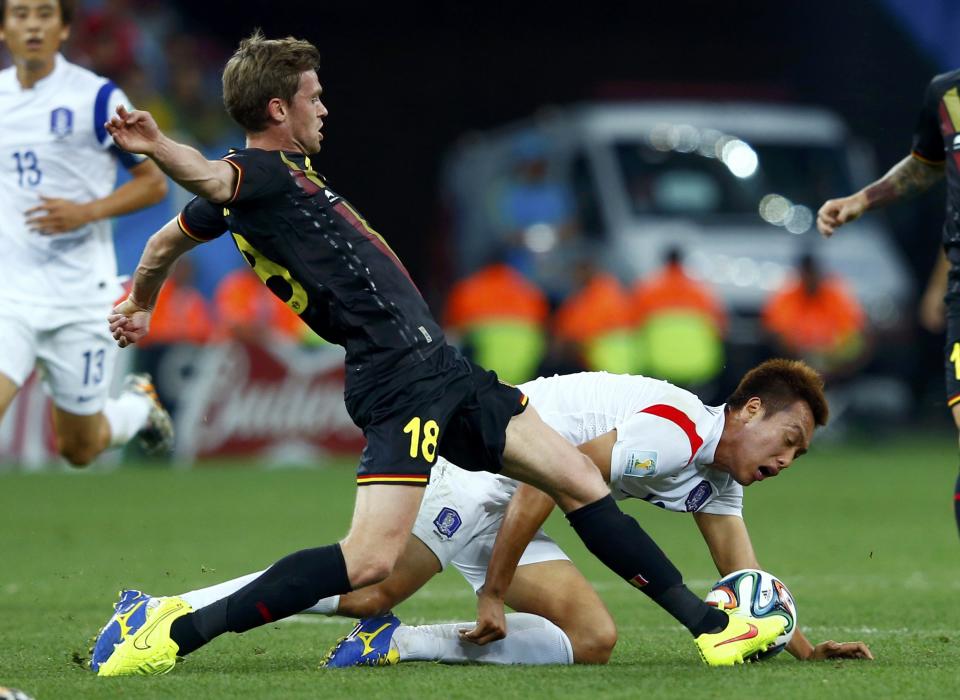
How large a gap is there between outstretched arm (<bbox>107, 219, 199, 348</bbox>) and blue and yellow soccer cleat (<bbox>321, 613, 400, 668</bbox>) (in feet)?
3.91

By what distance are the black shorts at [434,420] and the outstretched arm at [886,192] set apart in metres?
1.52

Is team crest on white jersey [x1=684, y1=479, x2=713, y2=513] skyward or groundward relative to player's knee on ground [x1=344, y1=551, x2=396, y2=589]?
skyward

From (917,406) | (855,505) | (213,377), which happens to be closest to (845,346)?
(917,406)

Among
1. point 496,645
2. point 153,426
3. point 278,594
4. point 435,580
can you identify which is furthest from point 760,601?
point 153,426

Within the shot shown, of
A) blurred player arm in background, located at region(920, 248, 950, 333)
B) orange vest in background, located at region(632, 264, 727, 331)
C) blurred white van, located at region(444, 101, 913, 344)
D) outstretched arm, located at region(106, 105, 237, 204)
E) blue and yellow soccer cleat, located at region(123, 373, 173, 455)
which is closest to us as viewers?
outstretched arm, located at region(106, 105, 237, 204)

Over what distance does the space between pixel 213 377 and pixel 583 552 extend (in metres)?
5.68

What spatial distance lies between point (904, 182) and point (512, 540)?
2036 mm

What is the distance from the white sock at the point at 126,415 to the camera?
7652mm

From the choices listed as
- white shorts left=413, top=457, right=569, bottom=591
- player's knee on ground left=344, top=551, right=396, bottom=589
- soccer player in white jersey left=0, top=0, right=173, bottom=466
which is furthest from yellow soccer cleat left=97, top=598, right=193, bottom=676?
soccer player in white jersey left=0, top=0, right=173, bottom=466

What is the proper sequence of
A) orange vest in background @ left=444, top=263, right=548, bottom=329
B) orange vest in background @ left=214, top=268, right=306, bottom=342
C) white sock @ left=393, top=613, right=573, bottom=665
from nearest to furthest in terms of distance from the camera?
white sock @ left=393, top=613, right=573, bottom=665, orange vest in background @ left=214, top=268, right=306, bottom=342, orange vest in background @ left=444, top=263, right=548, bottom=329

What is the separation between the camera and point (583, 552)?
9180mm

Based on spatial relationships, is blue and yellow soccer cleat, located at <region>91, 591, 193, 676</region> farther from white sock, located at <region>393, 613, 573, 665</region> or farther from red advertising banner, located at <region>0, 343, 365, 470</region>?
red advertising banner, located at <region>0, 343, 365, 470</region>

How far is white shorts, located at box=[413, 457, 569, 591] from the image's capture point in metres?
5.75

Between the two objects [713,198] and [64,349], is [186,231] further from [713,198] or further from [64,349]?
[713,198]
